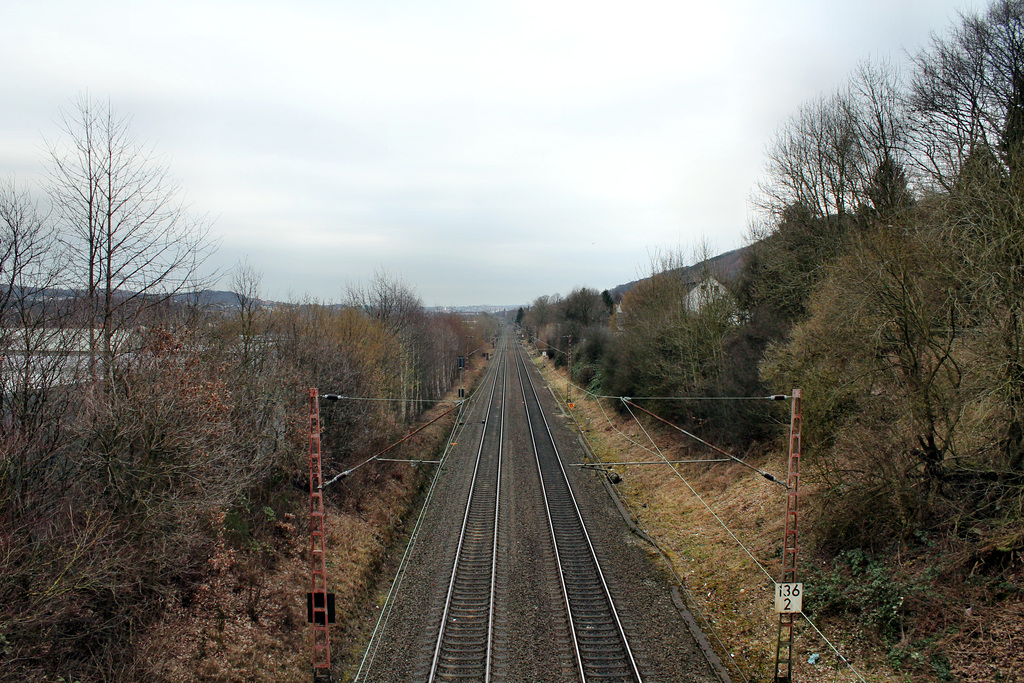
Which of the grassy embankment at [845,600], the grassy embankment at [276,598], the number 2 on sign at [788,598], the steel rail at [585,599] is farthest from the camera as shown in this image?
the steel rail at [585,599]

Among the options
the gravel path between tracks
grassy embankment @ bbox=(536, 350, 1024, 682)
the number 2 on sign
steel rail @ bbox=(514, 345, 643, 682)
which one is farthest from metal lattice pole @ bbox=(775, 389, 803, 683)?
steel rail @ bbox=(514, 345, 643, 682)

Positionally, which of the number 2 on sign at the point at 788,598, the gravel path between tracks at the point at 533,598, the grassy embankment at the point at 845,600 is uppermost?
the number 2 on sign at the point at 788,598

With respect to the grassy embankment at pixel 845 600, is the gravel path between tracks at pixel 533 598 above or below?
below

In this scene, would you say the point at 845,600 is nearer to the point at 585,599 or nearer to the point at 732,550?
the point at 732,550

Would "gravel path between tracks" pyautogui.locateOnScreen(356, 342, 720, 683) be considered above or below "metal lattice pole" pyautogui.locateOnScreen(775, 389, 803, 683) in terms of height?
below

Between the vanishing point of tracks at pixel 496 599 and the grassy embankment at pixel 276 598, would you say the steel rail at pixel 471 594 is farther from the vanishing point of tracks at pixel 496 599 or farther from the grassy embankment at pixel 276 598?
the grassy embankment at pixel 276 598

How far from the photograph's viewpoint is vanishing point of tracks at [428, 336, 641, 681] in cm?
967

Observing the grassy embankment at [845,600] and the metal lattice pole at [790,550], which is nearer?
the grassy embankment at [845,600]

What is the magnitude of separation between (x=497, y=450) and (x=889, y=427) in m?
16.9

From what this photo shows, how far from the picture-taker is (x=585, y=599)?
11938mm

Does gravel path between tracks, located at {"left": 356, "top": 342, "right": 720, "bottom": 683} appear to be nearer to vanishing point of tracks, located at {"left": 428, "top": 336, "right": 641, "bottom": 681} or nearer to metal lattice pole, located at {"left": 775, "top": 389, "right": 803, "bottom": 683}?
vanishing point of tracks, located at {"left": 428, "top": 336, "right": 641, "bottom": 681}

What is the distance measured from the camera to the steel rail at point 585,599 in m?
9.63

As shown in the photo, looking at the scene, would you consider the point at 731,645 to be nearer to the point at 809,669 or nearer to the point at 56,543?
the point at 809,669

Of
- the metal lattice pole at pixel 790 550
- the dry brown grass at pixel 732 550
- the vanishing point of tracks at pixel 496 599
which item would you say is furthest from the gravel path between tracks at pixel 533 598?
the metal lattice pole at pixel 790 550
